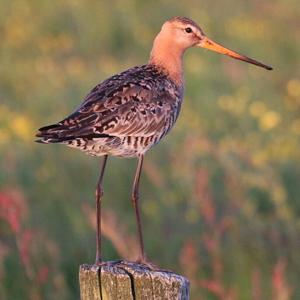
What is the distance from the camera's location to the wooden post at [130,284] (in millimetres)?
5555

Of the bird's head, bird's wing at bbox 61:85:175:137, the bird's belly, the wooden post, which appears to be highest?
the bird's head

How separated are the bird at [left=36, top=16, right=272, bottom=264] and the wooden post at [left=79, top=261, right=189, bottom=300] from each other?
110 centimetres

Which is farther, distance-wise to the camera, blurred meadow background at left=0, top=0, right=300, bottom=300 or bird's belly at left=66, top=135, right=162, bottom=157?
blurred meadow background at left=0, top=0, right=300, bottom=300

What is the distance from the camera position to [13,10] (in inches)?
755

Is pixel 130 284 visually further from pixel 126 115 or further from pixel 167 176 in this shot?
pixel 167 176

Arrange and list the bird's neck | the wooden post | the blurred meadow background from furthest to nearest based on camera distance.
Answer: the blurred meadow background < the bird's neck < the wooden post

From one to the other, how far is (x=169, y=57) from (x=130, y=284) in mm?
2781

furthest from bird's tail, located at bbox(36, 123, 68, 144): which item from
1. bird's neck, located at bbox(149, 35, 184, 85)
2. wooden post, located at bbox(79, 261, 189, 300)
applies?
bird's neck, located at bbox(149, 35, 184, 85)

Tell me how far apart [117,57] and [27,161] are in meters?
6.10

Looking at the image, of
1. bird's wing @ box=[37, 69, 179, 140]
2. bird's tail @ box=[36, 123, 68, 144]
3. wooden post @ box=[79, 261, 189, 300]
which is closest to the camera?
wooden post @ box=[79, 261, 189, 300]

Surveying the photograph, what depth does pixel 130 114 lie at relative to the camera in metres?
7.32

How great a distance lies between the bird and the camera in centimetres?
699

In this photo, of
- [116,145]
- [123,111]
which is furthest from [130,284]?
[123,111]

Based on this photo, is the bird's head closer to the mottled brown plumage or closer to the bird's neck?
the bird's neck
